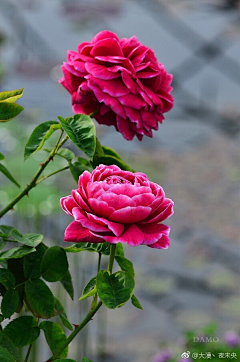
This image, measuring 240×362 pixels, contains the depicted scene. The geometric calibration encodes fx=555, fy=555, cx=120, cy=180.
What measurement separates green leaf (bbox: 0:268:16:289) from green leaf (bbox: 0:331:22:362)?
0.11ft

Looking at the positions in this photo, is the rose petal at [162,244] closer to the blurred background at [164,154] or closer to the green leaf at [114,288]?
the green leaf at [114,288]

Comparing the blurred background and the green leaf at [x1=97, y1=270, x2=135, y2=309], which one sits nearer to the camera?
the green leaf at [x1=97, y1=270, x2=135, y2=309]

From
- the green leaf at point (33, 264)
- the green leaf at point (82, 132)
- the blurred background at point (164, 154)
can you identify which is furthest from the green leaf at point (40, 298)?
the blurred background at point (164, 154)

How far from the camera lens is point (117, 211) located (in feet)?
1.09

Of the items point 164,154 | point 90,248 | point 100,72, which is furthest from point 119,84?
point 164,154

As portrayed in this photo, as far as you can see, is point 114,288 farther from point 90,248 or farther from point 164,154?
point 164,154

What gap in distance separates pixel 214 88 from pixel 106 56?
213 cm

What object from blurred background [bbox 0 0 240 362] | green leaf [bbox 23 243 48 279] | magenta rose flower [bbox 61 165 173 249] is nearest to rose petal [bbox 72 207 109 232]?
magenta rose flower [bbox 61 165 173 249]

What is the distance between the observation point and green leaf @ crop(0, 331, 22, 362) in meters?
0.39

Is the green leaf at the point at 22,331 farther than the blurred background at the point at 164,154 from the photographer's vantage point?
No

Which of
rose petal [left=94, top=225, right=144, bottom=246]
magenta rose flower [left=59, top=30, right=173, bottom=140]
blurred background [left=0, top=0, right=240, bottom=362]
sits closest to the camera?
rose petal [left=94, top=225, right=144, bottom=246]

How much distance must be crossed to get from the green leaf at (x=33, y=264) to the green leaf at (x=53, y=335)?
39 millimetres

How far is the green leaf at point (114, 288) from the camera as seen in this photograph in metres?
0.35

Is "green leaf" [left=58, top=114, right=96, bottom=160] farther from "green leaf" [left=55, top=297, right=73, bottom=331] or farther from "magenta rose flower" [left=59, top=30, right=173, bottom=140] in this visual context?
"green leaf" [left=55, top=297, right=73, bottom=331]
